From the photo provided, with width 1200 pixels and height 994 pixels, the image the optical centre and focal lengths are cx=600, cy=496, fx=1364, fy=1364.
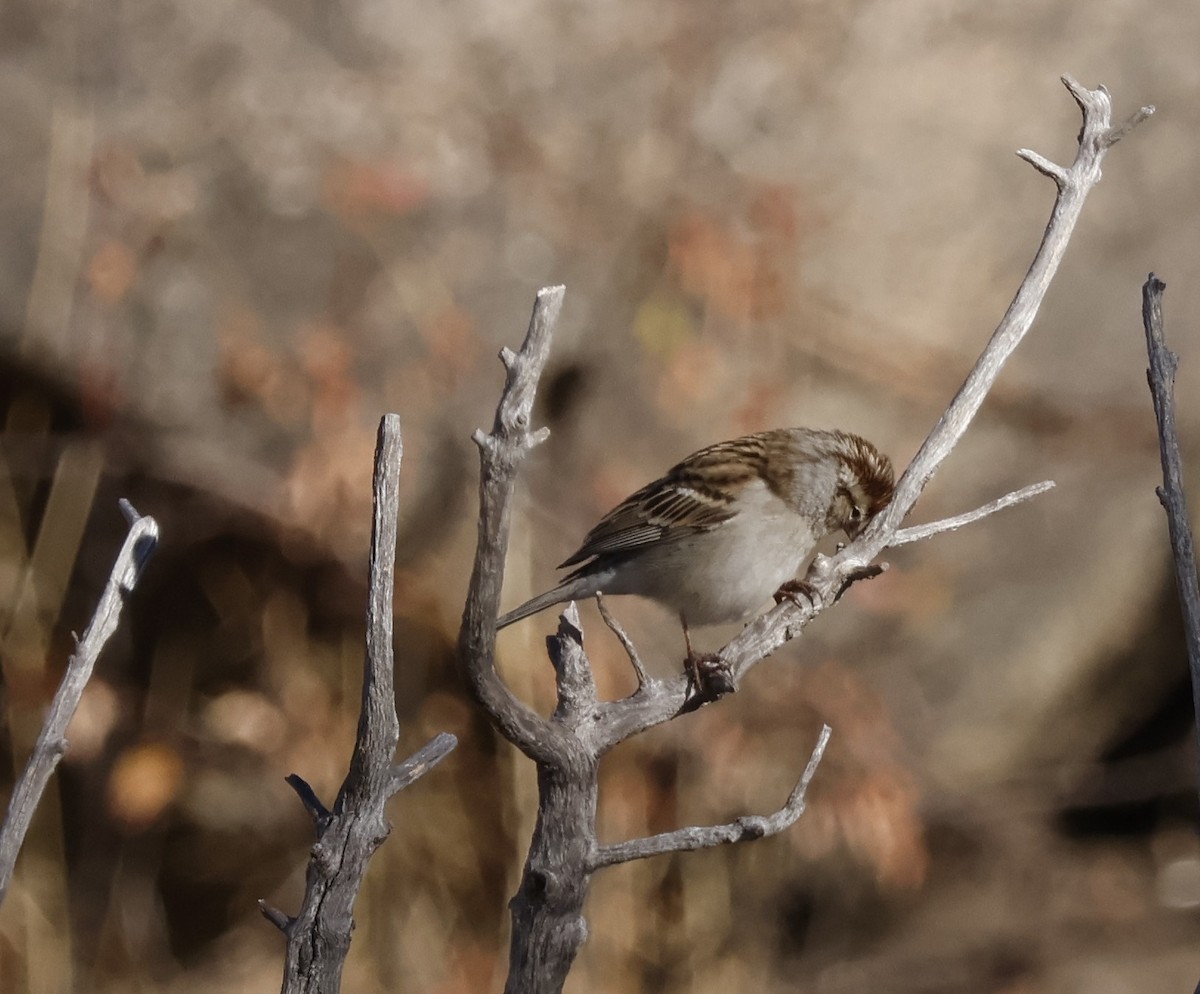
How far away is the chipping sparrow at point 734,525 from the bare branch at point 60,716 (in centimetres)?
159

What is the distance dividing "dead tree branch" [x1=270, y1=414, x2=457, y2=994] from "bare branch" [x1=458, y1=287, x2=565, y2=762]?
0.15 m

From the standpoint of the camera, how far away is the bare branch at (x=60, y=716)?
2.35 m

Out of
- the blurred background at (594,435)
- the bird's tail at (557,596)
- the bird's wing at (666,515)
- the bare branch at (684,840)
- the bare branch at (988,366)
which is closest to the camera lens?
the bare branch at (684,840)

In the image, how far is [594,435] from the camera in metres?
6.01

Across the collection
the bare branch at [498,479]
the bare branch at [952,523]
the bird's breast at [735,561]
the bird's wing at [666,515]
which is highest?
the bird's wing at [666,515]

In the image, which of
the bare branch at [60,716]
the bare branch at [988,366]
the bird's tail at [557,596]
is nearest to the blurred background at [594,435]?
the bird's tail at [557,596]

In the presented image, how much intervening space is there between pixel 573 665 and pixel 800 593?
115 cm

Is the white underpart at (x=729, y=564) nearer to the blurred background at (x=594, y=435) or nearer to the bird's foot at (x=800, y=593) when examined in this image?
the bird's foot at (x=800, y=593)

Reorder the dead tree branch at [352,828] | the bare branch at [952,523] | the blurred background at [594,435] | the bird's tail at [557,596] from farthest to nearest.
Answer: the blurred background at [594,435]
the bird's tail at [557,596]
the bare branch at [952,523]
the dead tree branch at [352,828]

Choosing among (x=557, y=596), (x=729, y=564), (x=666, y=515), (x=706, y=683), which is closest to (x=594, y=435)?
(x=666, y=515)

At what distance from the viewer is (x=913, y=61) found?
20.7 ft

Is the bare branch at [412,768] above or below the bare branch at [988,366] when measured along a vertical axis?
below

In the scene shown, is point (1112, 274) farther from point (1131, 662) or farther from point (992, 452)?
point (1131, 662)

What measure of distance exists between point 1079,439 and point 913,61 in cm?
190
